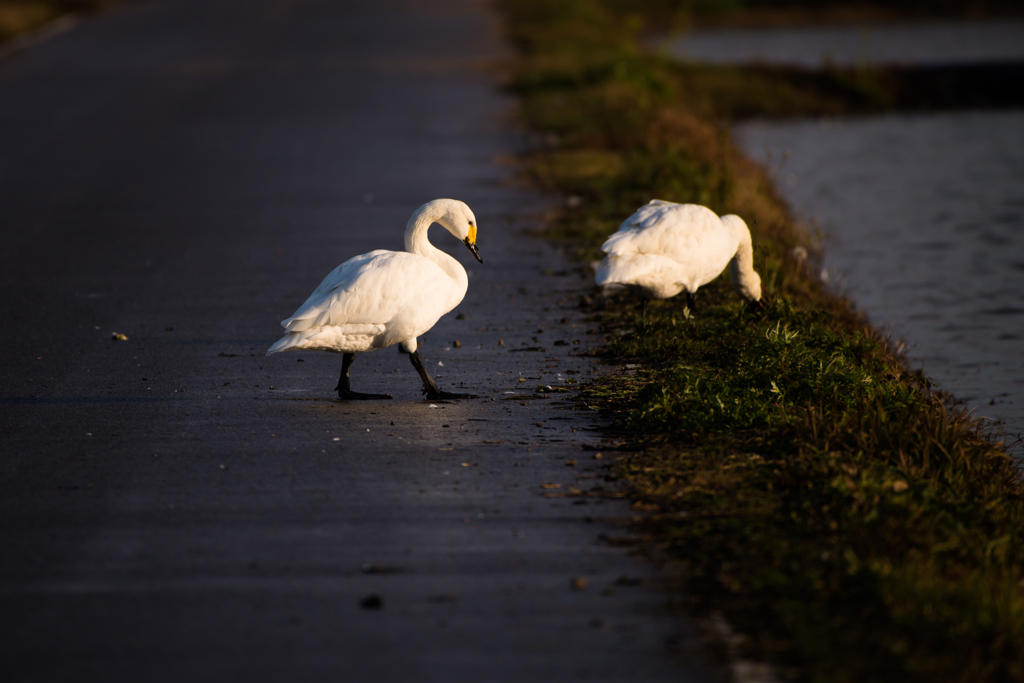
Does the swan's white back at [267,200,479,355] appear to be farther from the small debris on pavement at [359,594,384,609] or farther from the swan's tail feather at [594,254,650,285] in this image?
the small debris on pavement at [359,594,384,609]

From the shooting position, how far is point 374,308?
6766 millimetres

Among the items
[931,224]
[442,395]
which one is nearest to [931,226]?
[931,224]

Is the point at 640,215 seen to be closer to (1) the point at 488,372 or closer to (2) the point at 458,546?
(1) the point at 488,372

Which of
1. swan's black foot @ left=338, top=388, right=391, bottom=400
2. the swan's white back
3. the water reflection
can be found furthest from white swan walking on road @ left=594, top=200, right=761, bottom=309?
swan's black foot @ left=338, top=388, right=391, bottom=400

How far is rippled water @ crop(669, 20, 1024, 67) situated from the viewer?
34.9 metres

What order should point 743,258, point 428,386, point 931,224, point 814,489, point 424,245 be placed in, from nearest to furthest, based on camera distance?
point 814,489 < point 428,386 < point 424,245 < point 743,258 < point 931,224

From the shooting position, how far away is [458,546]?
4.94 m

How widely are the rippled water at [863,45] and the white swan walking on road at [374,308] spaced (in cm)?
2584

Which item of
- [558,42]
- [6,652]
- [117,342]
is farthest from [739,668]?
[558,42]

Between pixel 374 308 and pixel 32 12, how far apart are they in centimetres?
3350

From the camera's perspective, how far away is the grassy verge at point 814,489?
4.04 metres

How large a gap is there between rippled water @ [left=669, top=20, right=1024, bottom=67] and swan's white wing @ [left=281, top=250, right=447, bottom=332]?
25.9 m

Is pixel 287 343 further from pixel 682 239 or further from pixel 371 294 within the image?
pixel 682 239

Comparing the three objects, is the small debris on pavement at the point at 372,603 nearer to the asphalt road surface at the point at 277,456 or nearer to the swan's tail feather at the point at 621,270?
the asphalt road surface at the point at 277,456
